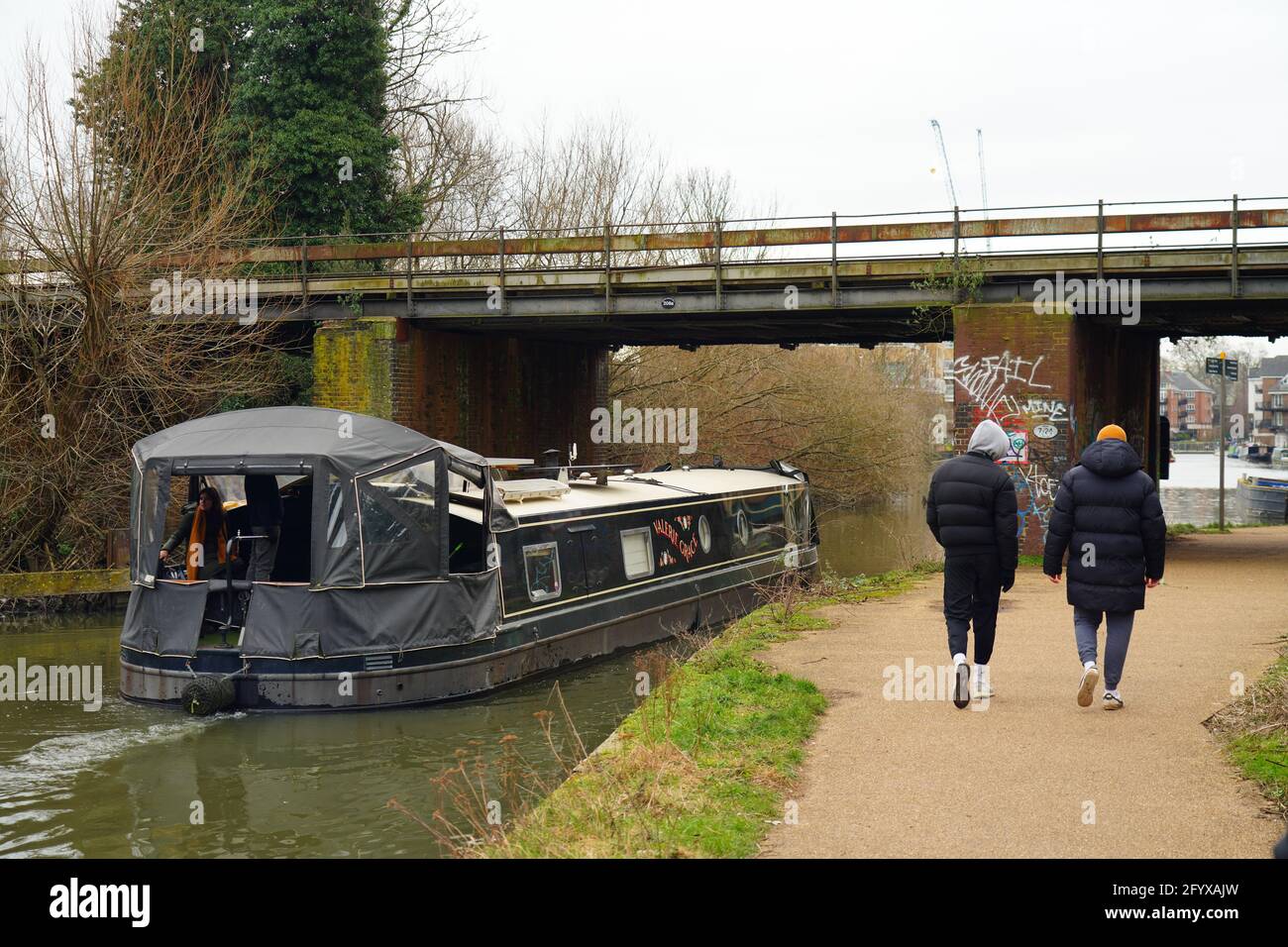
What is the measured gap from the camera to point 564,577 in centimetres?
1373

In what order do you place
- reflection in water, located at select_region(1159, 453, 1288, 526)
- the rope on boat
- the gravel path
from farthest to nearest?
reflection in water, located at select_region(1159, 453, 1288, 526) → the rope on boat → the gravel path

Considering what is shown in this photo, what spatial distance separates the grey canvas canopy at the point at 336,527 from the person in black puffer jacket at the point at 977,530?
5149mm

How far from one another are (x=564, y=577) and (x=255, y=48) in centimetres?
1536

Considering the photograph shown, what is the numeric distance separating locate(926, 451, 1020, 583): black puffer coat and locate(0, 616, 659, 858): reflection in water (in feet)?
11.3

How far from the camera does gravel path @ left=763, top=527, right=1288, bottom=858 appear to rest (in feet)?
18.7

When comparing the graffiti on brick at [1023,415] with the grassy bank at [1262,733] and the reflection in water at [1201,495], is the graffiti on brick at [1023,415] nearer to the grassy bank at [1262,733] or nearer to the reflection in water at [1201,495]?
the reflection in water at [1201,495]

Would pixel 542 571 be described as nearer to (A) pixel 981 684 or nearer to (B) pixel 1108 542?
(A) pixel 981 684

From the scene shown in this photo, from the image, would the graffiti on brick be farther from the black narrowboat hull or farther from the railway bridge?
the black narrowboat hull

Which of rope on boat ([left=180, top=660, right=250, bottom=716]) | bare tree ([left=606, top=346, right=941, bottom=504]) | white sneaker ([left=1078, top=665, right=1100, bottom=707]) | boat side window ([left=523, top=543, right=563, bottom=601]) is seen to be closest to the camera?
white sneaker ([left=1078, top=665, right=1100, bottom=707])

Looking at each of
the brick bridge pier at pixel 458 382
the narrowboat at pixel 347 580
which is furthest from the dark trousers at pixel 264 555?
the brick bridge pier at pixel 458 382

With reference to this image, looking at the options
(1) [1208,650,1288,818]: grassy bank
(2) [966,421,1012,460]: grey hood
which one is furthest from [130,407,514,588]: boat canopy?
(1) [1208,650,1288,818]: grassy bank

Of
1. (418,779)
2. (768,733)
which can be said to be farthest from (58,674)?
(768,733)

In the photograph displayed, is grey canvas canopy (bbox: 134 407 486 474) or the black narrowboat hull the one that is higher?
grey canvas canopy (bbox: 134 407 486 474)

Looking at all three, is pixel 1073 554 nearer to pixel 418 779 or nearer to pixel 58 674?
pixel 418 779
